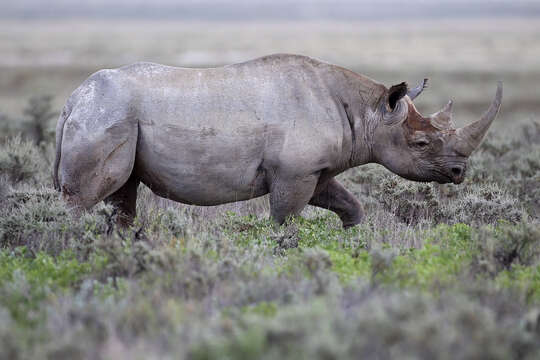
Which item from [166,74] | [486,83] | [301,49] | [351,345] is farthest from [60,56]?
[351,345]

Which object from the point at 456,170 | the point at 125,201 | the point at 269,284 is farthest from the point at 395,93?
the point at 125,201

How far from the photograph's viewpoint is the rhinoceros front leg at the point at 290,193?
6.38 m

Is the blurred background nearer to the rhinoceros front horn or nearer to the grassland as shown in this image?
the grassland

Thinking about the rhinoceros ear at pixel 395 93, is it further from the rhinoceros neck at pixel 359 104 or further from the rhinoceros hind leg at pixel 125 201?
the rhinoceros hind leg at pixel 125 201

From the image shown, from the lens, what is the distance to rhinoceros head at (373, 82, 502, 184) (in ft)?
22.4

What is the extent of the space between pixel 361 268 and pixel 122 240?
197 centimetres

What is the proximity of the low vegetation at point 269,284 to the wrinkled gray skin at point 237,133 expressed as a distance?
0.37 metres

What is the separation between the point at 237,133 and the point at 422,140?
1940 millimetres

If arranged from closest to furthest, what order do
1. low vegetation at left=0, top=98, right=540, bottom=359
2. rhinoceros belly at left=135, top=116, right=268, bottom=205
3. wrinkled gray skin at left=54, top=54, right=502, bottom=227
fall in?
low vegetation at left=0, top=98, right=540, bottom=359
wrinkled gray skin at left=54, top=54, right=502, bottom=227
rhinoceros belly at left=135, top=116, right=268, bottom=205

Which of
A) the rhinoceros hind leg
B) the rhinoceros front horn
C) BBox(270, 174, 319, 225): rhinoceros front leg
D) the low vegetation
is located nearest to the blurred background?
the rhinoceros front horn

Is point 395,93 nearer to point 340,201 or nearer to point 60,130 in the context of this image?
point 340,201

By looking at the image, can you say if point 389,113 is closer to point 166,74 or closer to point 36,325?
point 166,74

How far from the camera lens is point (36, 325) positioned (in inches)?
169

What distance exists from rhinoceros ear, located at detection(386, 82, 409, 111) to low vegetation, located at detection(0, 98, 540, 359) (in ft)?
4.03
